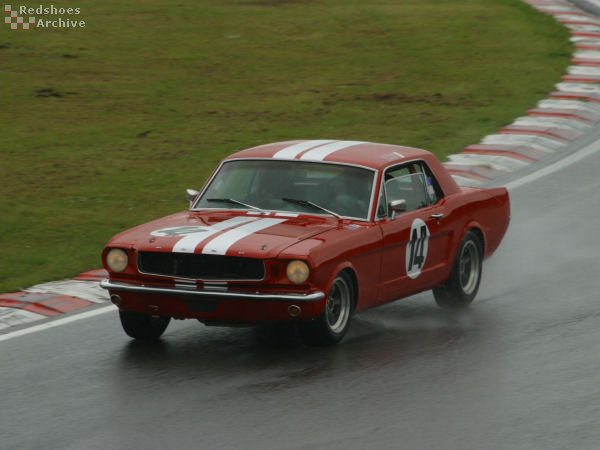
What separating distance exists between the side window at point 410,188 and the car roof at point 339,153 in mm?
85

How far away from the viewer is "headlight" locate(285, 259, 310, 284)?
7848 mm

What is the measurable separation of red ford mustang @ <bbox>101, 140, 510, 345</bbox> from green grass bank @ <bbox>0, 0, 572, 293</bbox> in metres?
2.32

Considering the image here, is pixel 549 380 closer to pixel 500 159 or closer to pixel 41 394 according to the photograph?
pixel 41 394

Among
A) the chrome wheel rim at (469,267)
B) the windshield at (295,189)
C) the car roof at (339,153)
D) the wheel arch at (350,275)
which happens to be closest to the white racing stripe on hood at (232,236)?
the windshield at (295,189)

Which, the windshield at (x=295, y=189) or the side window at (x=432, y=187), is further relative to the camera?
the side window at (x=432, y=187)

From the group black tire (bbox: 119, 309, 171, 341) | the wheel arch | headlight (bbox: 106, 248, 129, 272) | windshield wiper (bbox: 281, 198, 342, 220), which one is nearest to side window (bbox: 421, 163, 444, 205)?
windshield wiper (bbox: 281, 198, 342, 220)

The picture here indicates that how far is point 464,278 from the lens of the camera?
994 centimetres

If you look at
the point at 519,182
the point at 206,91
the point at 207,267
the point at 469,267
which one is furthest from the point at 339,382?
the point at 206,91

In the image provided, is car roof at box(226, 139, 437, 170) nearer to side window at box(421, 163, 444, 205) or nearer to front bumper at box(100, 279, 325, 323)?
side window at box(421, 163, 444, 205)

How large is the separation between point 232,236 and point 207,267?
0.29 metres

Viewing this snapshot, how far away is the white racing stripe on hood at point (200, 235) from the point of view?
7.98 meters

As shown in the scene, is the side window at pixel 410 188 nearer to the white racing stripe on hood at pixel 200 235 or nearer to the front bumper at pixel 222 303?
the white racing stripe on hood at pixel 200 235

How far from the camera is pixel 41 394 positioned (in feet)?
24.1

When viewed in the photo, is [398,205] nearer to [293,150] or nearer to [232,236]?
[293,150]
